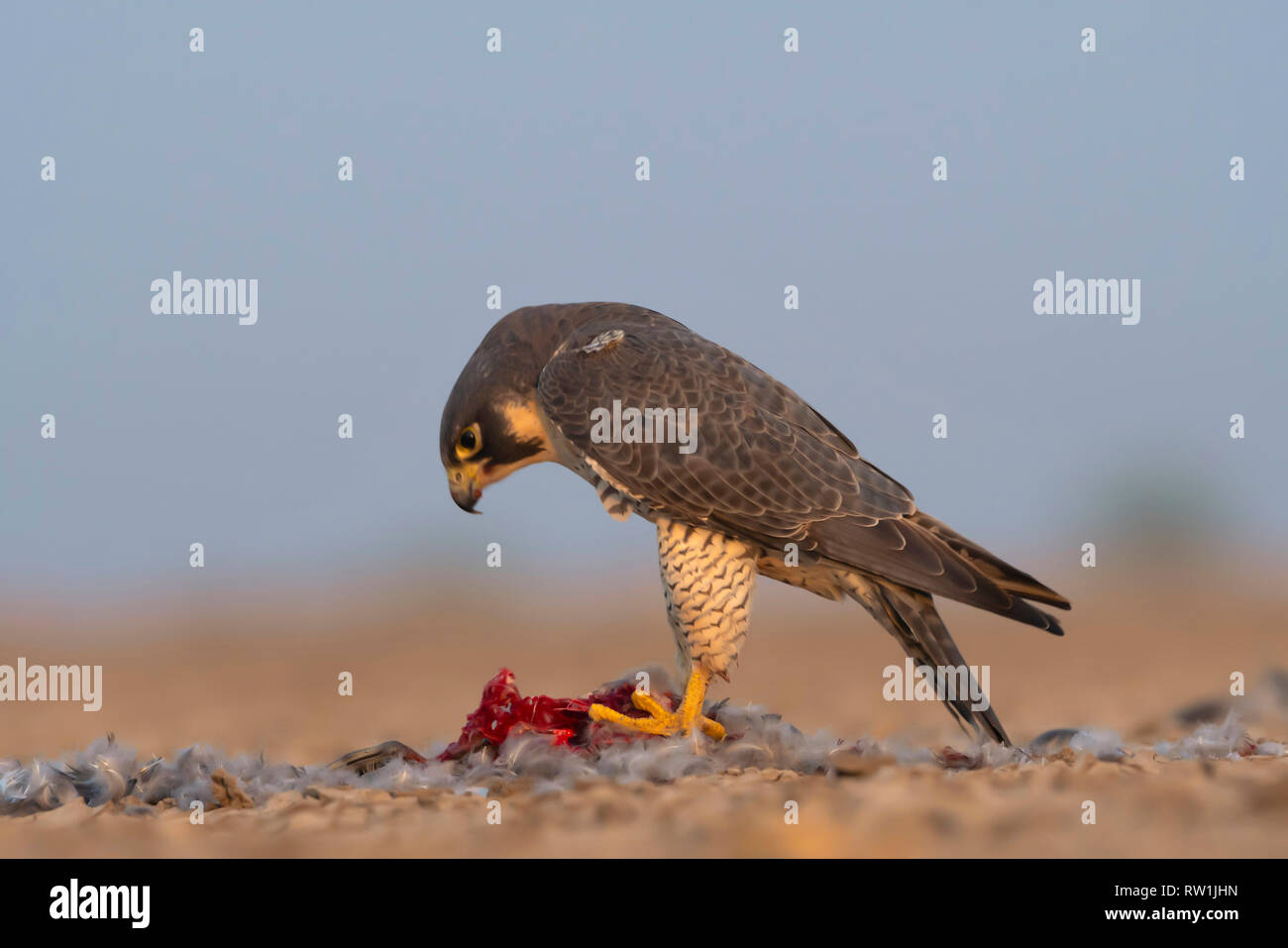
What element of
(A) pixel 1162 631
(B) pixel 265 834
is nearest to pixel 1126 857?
(B) pixel 265 834

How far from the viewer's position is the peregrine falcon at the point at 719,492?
4547 millimetres

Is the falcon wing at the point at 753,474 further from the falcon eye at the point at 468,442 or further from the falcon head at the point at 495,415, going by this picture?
the falcon eye at the point at 468,442

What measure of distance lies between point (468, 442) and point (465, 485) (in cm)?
24

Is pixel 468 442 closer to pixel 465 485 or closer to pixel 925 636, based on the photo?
pixel 465 485

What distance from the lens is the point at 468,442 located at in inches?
207

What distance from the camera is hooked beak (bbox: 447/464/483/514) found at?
5344 millimetres

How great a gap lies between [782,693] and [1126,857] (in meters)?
7.58

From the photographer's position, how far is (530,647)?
1708cm

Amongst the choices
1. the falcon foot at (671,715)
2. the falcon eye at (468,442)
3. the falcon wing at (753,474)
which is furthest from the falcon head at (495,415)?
the falcon foot at (671,715)

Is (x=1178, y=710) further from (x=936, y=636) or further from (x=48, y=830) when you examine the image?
(x=48, y=830)

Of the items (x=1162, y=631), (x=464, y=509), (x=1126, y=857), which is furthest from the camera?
(x=1162, y=631)

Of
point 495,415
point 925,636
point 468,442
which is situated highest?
point 495,415

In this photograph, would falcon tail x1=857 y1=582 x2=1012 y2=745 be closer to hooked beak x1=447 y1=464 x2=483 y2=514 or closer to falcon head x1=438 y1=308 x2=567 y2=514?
falcon head x1=438 y1=308 x2=567 y2=514

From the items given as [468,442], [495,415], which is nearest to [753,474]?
[495,415]
